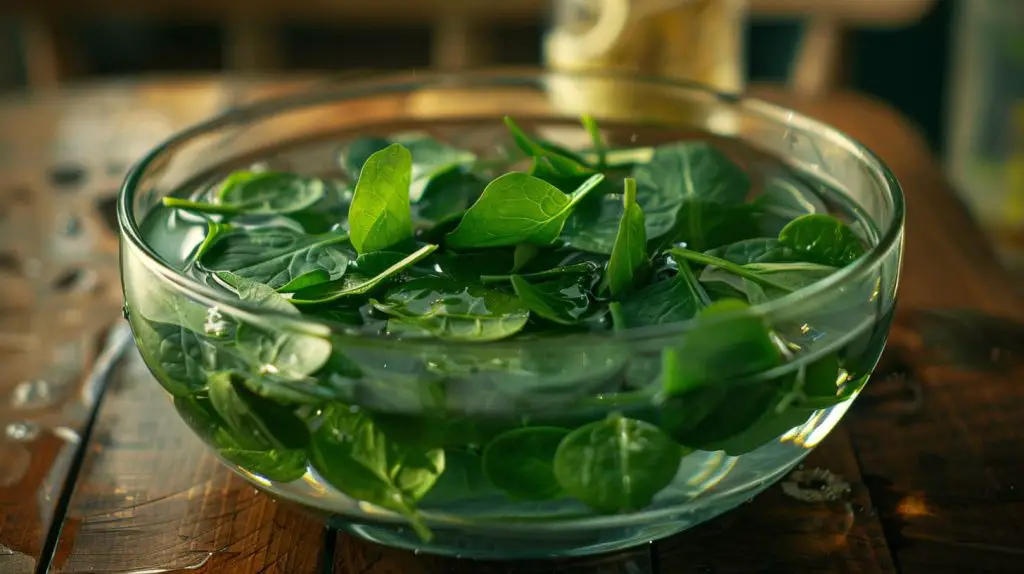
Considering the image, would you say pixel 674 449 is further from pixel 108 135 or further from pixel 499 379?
pixel 108 135

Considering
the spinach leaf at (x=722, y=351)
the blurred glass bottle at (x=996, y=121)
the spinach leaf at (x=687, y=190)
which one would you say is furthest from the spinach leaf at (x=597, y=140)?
the blurred glass bottle at (x=996, y=121)

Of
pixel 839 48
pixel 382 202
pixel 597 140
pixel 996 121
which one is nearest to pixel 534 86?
pixel 597 140

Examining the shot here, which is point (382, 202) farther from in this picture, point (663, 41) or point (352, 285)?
point (663, 41)

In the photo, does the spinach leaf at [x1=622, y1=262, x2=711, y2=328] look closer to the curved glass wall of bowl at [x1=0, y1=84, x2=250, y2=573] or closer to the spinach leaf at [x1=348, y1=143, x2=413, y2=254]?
the spinach leaf at [x1=348, y1=143, x2=413, y2=254]

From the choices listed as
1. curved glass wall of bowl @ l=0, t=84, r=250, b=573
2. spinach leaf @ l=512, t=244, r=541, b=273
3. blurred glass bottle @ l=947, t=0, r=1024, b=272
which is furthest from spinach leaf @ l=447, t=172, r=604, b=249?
blurred glass bottle @ l=947, t=0, r=1024, b=272

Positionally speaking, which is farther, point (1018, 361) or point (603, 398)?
point (1018, 361)

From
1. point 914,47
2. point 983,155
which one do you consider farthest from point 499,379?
point 914,47

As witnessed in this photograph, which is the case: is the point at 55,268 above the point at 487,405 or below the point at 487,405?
below
